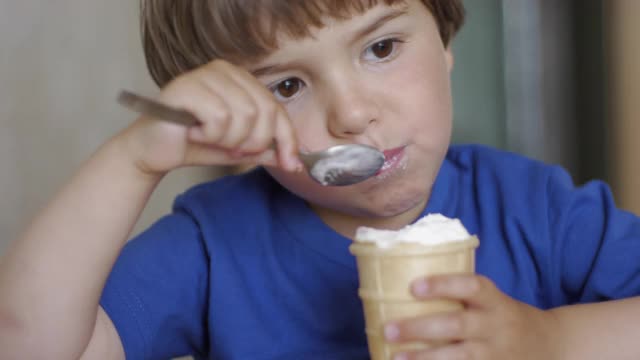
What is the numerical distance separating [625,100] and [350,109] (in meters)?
1.23

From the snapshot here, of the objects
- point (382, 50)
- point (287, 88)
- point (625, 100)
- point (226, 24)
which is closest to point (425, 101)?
point (382, 50)

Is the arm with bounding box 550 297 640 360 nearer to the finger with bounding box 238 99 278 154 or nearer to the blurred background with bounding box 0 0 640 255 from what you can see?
the finger with bounding box 238 99 278 154

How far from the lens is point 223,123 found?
1026 mm

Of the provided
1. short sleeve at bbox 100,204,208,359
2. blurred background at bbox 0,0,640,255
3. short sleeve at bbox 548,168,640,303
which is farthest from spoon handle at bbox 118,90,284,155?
blurred background at bbox 0,0,640,255

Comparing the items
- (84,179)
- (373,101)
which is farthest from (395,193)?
(84,179)

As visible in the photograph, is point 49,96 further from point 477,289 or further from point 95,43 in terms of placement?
point 477,289

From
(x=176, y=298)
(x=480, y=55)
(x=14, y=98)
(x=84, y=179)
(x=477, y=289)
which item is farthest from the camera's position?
(x=480, y=55)

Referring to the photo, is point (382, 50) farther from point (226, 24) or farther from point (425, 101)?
point (226, 24)

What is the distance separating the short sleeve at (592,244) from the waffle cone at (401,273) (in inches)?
16.3

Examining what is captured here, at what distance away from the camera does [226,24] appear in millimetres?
1254

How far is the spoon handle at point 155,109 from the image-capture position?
884mm

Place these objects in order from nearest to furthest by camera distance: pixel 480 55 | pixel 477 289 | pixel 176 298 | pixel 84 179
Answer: pixel 477 289, pixel 84 179, pixel 176 298, pixel 480 55

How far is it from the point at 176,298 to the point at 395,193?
0.37 m

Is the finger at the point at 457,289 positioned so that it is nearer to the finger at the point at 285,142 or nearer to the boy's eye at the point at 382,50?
the finger at the point at 285,142
